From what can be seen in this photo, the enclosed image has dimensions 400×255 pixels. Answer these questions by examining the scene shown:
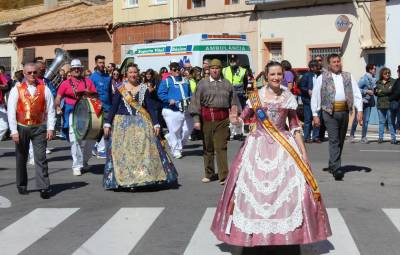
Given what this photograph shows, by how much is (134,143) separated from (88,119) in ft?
4.92

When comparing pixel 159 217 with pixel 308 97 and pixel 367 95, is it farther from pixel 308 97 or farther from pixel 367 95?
pixel 367 95

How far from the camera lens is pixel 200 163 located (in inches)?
550

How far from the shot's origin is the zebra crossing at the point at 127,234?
7.27 meters

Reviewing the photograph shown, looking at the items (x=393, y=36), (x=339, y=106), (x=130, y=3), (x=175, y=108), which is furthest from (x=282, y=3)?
(x=339, y=106)

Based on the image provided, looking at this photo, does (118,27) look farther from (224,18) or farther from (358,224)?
(358,224)

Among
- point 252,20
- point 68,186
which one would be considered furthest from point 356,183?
point 252,20

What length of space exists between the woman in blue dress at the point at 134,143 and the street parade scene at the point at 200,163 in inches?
0.6

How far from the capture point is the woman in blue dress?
10523mm

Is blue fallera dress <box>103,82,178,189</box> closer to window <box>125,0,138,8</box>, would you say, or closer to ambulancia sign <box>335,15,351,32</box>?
ambulancia sign <box>335,15,351,32</box>

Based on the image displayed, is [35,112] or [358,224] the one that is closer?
[358,224]

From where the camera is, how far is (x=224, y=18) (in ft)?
97.8

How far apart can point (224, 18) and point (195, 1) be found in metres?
2.31

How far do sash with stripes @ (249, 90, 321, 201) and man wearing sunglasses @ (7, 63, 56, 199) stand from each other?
3.71m

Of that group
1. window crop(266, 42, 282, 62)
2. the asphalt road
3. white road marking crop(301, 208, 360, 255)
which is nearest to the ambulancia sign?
window crop(266, 42, 282, 62)
